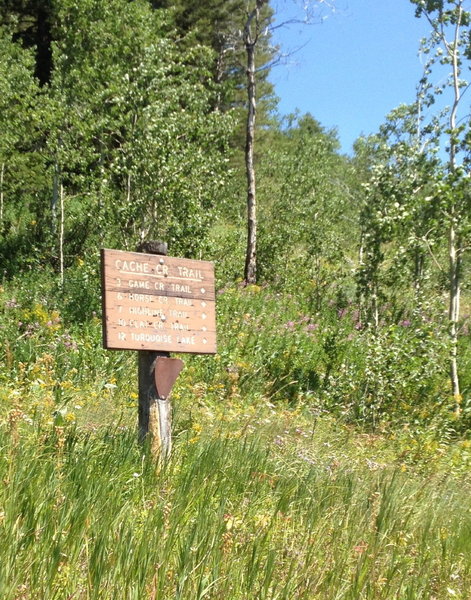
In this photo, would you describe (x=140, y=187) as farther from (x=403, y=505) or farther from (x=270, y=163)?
(x=270, y=163)

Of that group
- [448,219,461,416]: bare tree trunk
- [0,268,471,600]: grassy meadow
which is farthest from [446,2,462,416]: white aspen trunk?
[0,268,471,600]: grassy meadow

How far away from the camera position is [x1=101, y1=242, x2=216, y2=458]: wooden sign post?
4.62 metres

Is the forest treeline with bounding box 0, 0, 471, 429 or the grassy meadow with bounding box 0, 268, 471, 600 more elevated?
the forest treeline with bounding box 0, 0, 471, 429

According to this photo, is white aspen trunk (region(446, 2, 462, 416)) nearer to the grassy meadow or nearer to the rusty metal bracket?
the grassy meadow

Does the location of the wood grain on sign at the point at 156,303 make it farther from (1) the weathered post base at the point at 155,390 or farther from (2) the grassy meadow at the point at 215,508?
(2) the grassy meadow at the point at 215,508

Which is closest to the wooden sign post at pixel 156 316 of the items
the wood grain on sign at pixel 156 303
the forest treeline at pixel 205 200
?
the wood grain on sign at pixel 156 303

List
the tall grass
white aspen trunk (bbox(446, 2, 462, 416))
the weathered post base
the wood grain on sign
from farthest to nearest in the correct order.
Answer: white aspen trunk (bbox(446, 2, 462, 416)) < the weathered post base < the wood grain on sign < the tall grass

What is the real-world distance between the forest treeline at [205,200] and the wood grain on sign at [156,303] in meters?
4.38

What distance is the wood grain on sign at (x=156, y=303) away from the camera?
4609 mm

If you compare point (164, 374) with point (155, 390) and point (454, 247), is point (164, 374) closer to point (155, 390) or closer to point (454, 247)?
point (155, 390)

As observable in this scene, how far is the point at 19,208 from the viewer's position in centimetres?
1981

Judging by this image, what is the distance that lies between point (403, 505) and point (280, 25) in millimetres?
15679

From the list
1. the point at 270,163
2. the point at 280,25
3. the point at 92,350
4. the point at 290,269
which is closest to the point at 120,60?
the point at 280,25

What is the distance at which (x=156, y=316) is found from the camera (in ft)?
15.8
